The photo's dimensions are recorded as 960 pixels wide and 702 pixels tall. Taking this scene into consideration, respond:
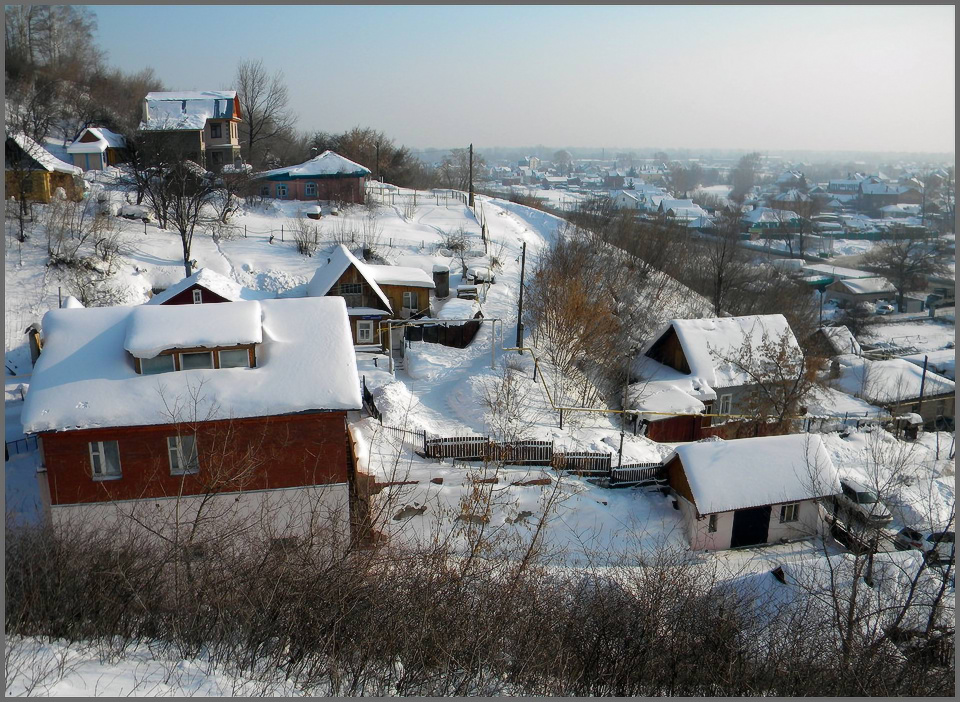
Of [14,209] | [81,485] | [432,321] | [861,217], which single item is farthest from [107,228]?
[861,217]

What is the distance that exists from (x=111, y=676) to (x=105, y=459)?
6.43m

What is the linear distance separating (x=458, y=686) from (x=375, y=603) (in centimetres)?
143

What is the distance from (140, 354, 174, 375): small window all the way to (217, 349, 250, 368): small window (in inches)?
35.2

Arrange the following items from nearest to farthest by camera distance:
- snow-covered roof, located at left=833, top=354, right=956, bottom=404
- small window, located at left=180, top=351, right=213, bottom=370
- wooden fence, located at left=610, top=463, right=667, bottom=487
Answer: small window, located at left=180, top=351, right=213, bottom=370 → wooden fence, located at left=610, top=463, right=667, bottom=487 → snow-covered roof, located at left=833, top=354, right=956, bottom=404

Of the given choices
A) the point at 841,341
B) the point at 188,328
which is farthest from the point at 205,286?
the point at 841,341

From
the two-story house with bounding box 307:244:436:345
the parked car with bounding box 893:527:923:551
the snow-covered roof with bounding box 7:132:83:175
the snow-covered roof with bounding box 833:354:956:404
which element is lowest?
the snow-covered roof with bounding box 833:354:956:404

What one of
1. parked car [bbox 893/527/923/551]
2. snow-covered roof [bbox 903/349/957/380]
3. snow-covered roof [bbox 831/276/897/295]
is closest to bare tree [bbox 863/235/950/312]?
snow-covered roof [bbox 831/276/897/295]

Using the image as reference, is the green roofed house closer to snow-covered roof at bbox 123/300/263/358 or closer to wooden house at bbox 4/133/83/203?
wooden house at bbox 4/133/83/203

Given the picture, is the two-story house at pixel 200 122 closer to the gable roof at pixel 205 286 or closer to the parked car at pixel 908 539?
the gable roof at pixel 205 286

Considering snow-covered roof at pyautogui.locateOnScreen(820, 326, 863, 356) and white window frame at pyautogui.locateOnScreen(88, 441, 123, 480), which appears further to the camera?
snow-covered roof at pyautogui.locateOnScreen(820, 326, 863, 356)

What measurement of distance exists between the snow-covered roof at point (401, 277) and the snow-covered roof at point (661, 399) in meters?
8.49

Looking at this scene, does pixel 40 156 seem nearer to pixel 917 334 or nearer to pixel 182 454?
pixel 182 454

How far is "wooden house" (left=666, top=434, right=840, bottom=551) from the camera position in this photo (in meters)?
14.4

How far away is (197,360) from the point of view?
1223cm
